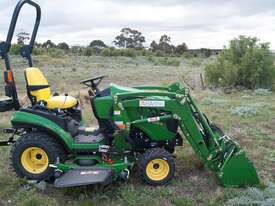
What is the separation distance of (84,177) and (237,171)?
1.84 m

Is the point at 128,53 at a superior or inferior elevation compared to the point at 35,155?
inferior

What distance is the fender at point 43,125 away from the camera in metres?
5.45

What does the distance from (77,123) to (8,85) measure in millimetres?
1051

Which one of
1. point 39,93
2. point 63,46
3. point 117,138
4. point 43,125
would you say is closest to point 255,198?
point 117,138

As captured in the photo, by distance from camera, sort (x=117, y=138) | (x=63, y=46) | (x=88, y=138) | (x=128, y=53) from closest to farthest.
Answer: (x=117, y=138), (x=88, y=138), (x=128, y=53), (x=63, y=46)

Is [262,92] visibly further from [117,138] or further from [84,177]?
[84,177]

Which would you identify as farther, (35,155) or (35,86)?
(35,86)

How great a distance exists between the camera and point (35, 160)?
18.4ft

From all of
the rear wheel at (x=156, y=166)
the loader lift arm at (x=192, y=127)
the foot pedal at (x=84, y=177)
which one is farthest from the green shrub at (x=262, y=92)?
the foot pedal at (x=84, y=177)

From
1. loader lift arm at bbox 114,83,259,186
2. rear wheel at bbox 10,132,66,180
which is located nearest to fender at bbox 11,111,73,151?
rear wheel at bbox 10,132,66,180

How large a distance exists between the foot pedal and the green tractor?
1 centimetres

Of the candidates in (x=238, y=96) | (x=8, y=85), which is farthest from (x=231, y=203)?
(x=238, y=96)

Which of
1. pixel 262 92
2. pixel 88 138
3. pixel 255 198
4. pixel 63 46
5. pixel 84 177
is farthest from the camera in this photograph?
pixel 63 46

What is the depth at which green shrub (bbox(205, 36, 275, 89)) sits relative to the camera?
1633cm
